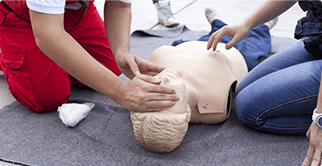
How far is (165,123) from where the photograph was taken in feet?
4.22

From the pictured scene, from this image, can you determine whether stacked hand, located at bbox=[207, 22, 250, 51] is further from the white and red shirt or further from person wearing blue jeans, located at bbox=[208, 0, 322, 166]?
the white and red shirt

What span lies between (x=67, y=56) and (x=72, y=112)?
0.62m

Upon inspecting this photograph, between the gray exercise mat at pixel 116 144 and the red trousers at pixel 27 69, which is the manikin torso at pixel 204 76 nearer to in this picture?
the gray exercise mat at pixel 116 144

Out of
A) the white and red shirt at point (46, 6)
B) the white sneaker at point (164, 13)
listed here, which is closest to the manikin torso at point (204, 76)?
the white and red shirt at point (46, 6)

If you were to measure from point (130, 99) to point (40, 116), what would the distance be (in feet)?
2.92

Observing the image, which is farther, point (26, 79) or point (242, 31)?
point (26, 79)

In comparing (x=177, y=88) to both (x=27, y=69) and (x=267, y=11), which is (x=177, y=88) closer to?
(x=267, y=11)

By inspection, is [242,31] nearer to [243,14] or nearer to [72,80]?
[72,80]

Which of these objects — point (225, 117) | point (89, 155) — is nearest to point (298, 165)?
point (225, 117)

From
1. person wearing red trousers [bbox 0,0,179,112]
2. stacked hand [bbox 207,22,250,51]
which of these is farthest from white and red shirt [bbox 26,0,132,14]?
stacked hand [bbox 207,22,250,51]

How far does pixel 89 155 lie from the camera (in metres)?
1.52

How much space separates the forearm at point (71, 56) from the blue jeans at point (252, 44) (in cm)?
108

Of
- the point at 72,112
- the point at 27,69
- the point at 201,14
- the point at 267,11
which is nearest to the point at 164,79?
the point at 72,112

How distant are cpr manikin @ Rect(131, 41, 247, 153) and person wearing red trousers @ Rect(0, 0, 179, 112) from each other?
0.26ft
